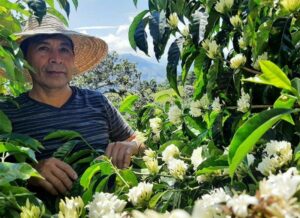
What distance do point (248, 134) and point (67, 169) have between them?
1.08 m

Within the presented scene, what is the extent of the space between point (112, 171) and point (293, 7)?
644 millimetres

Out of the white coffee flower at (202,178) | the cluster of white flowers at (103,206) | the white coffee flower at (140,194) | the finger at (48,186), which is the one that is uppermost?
the cluster of white flowers at (103,206)

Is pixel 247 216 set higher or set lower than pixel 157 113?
higher

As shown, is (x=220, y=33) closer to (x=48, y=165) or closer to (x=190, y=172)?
(x=190, y=172)

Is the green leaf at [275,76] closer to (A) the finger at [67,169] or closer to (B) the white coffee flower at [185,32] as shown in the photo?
(B) the white coffee flower at [185,32]

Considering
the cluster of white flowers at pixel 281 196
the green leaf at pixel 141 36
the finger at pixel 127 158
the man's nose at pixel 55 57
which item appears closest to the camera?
the cluster of white flowers at pixel 281 196

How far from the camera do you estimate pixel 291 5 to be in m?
1.21

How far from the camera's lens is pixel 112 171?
4.53 ft

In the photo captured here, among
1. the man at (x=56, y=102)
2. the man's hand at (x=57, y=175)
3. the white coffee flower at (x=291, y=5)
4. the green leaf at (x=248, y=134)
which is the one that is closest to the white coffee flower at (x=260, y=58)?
the white coffee flower at (x=291, y=5)

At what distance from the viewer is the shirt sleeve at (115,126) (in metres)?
2.67

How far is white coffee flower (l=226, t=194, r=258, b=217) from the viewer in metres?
0.46

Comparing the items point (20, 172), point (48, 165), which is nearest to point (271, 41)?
point (20, 172)

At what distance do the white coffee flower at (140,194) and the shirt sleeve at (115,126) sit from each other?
5.21 feet

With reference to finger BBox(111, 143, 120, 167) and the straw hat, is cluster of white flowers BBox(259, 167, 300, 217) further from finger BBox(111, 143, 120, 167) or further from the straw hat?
the straw hat
